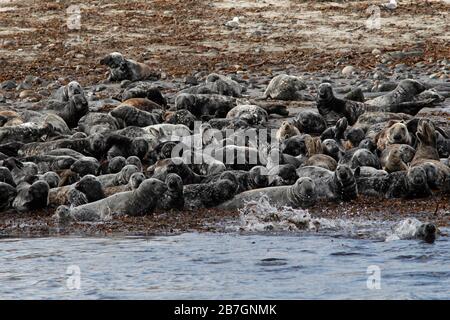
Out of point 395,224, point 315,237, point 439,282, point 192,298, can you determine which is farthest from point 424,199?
point 192,298

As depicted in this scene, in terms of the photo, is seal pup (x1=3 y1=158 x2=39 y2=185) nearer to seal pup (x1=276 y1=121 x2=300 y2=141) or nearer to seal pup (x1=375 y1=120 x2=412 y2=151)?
seal pup (x1=276 y1=121 x2=300 y2=141)

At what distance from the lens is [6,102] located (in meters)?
16.5

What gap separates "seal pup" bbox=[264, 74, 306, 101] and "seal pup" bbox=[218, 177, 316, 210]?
505cm

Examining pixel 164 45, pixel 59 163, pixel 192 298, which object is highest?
pixel 164 45

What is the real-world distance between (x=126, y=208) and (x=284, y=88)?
222 inches

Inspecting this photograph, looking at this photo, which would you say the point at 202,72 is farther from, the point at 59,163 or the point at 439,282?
the point at 439,282

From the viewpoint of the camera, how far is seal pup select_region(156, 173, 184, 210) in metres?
10.9

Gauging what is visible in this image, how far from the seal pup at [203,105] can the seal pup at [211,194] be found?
12.9 feet

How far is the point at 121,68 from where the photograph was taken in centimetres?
1752

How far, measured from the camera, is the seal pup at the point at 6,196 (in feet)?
36.7

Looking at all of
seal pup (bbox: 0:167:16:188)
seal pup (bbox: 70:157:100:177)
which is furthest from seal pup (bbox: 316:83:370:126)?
seal pup (bbox: 0:167:16:188)

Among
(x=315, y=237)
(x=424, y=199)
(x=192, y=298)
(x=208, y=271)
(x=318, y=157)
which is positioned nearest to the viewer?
(x=192, y=298)

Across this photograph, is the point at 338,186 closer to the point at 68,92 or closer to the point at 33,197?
the point at 33,197

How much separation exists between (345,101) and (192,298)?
6.96 metres
